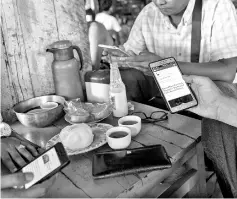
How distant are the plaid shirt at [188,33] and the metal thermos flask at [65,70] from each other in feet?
3.06

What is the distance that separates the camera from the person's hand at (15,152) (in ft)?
3.29

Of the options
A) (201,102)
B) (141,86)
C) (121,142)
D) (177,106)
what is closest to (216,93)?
(201,102)

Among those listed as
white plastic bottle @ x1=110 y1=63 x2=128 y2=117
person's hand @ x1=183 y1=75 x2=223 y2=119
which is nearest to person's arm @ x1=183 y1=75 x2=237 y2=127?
person's hand @ x1=183 y1=75 x2=223 y2=119

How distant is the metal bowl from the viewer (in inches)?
51.2

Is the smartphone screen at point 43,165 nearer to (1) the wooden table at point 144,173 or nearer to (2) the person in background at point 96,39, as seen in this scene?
(1) the wooden table at point 144,173

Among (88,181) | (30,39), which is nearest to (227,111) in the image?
(88,181)

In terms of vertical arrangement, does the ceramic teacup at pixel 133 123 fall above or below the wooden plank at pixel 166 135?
above

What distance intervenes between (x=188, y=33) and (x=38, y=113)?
1.31 metres

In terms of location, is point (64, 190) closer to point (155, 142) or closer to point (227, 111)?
point (155, 142)

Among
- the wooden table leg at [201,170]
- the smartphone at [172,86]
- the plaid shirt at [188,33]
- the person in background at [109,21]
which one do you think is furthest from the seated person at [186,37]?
the person in background at [109,21]

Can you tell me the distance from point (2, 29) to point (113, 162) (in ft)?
3.02

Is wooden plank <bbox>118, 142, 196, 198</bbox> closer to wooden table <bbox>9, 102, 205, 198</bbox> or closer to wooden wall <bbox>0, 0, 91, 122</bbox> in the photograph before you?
wooden table <bbox>9, 102, 205, 198</bbox>

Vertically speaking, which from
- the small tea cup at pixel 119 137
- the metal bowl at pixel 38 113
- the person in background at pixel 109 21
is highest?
the person in background at pixel 109 21

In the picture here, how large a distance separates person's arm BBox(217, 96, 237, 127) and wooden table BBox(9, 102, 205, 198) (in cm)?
12
